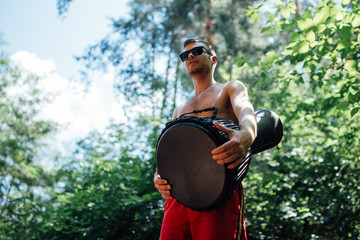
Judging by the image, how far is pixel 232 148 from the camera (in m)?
1.12

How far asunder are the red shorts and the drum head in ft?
0.29

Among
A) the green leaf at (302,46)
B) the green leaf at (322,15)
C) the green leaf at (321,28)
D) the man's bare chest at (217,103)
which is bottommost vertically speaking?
the man's bare chest at (217,103)

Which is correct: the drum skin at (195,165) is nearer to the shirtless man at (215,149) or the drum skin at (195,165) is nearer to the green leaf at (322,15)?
the shirtless man at (215,149)

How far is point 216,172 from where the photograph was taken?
3.92ft

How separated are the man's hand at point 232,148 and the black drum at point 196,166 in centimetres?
4

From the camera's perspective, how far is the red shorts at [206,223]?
1.27m

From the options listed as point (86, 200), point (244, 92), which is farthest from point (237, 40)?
point (244, 92)

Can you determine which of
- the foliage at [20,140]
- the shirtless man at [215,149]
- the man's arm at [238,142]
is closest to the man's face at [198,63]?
the shirtless man at [215,149]

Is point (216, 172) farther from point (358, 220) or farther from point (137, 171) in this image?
point (358, 220)

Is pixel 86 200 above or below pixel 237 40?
below

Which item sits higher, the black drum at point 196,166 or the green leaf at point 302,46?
the green leaf at point 302,46

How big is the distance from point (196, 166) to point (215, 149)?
170 millimetres

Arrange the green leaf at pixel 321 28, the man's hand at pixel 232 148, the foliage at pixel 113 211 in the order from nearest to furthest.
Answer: the man's hand at pixel 232 148 < the green leaf at pixel 321 28 < the foliage at pixel 113 211

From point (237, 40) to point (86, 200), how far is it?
689cm
